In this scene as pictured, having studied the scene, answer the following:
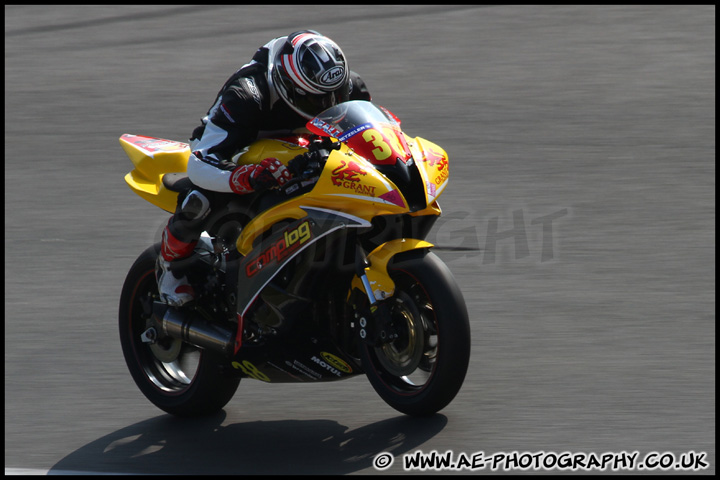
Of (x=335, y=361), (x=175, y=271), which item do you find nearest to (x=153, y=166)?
(x=175, y=271)

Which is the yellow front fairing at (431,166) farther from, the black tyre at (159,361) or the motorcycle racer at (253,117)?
the black tyre at (159,361)

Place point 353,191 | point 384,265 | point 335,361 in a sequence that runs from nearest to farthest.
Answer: point 353,191
point 384,265
point 335,361

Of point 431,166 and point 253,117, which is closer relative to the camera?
point 431,166

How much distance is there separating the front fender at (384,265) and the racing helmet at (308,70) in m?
0.77

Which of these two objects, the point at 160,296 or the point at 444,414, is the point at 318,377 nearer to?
the point at 444,414

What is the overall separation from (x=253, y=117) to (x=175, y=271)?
2.93ft

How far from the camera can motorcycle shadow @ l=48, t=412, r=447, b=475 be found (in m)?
5.07

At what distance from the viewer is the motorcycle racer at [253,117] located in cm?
516

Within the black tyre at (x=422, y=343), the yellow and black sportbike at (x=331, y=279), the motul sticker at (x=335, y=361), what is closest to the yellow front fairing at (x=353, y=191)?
the yellow and black sportbike at (x=331, y=279)

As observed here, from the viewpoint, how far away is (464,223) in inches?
323

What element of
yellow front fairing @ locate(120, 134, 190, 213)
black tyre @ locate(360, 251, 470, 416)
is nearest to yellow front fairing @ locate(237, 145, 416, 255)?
black tyre @ locate(360, 251, 470, 416)

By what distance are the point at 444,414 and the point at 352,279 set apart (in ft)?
2.59

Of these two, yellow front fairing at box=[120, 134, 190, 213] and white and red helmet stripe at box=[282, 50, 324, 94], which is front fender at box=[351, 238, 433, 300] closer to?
white and red helmet stripe at box=[282, 50, 324, 94]

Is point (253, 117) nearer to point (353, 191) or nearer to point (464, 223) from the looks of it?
point (353, 191)
